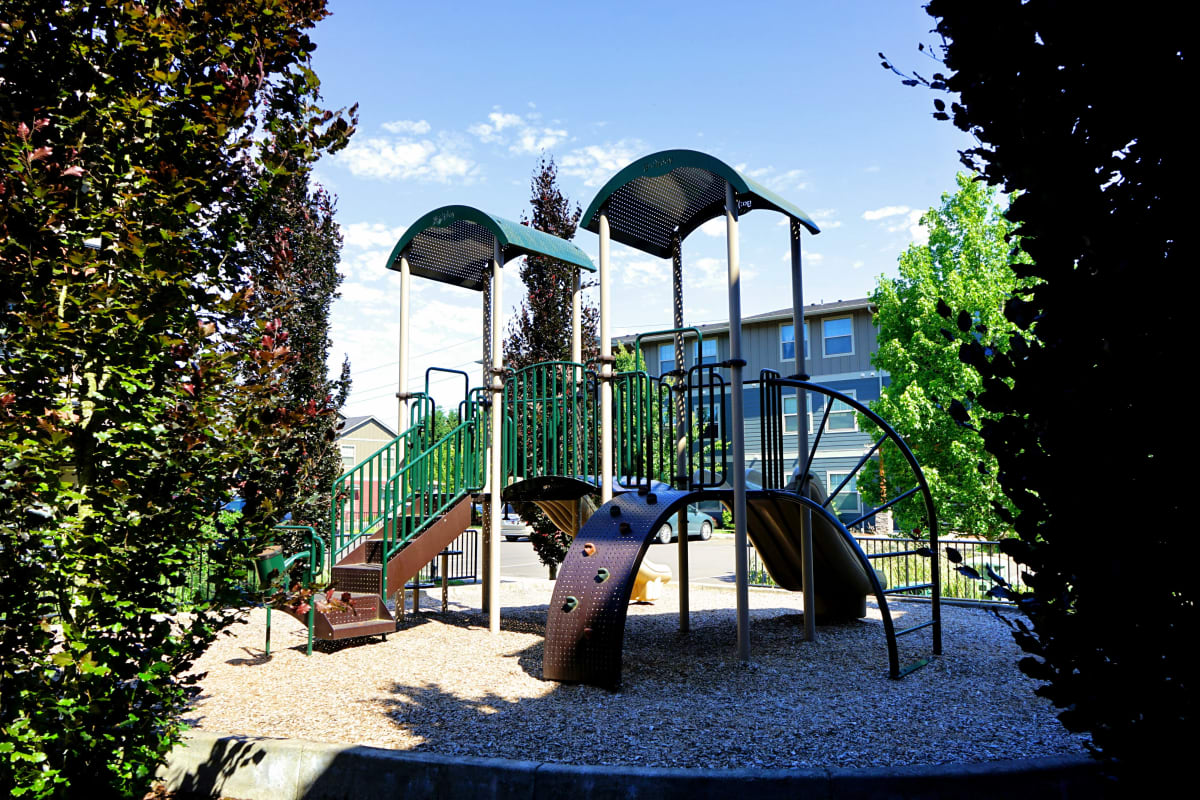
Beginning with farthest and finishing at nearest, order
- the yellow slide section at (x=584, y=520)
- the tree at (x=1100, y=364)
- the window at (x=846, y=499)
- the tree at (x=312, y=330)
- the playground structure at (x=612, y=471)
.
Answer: the window at (x=846, y=499) → the tree at (x=312, y=330) → the yellow slide section at (x=584, y=520) → the playground structure at (x=612, y=471) → the tree at (x=1100, y=364)

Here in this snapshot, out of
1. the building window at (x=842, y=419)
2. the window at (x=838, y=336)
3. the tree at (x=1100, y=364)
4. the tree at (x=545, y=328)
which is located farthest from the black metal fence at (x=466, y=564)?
the window at (x=838, y=336)

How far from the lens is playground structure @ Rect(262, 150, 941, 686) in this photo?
262 inches

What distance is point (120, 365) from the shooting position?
3.36 metres

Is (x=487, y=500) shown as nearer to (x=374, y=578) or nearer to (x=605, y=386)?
(x=374, y=578)

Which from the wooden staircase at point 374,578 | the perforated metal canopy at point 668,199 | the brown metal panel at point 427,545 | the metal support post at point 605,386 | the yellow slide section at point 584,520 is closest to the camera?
the perforated metal canopy at point 668,199

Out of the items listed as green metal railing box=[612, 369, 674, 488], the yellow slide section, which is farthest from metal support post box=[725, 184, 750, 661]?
the yellow slide section

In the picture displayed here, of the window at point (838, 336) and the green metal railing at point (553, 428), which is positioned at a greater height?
the window at point (838, 336)

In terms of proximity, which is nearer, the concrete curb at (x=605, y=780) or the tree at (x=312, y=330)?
the concrete curb at (x=605, y=780)

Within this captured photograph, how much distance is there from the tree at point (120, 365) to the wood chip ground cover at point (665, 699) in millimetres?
801

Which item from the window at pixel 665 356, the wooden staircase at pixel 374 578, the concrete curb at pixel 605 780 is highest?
the window at pixel 665 356

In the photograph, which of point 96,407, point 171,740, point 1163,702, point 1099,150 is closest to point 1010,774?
point 1163,702

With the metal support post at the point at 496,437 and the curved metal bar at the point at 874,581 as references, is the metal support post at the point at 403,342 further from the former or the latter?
the curved metal bar at the point at 874,581

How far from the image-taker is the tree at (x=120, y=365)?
320cm

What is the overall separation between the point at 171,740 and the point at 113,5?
336cm
